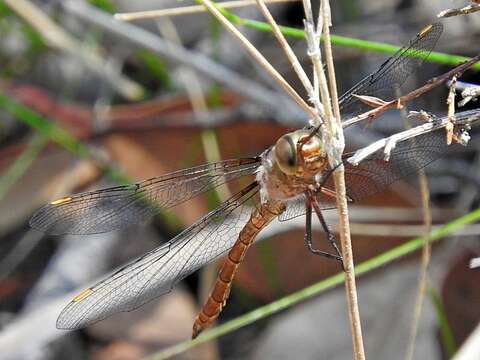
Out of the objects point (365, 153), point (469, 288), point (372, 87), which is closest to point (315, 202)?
point (372, 87)

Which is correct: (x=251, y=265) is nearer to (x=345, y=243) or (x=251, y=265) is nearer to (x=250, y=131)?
(x=250, y=131)

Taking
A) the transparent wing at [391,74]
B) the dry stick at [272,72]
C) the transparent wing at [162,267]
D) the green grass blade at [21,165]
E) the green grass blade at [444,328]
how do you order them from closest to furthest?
1. the dry stick at [272,72]
2. the transparent wing at [391,74]
3. the transparent wing at [162,267]
4. the green grass blade at [444,328]
5. the green grass blade at [21,165]

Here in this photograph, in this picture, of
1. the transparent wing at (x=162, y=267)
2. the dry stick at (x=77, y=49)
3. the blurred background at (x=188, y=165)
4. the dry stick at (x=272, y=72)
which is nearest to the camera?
the dry stick at (x=272, y=72)

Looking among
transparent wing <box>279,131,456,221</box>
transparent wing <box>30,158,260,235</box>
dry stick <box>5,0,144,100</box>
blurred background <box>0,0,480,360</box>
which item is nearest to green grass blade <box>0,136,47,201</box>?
blurred background <box>0,0,480,360</box>

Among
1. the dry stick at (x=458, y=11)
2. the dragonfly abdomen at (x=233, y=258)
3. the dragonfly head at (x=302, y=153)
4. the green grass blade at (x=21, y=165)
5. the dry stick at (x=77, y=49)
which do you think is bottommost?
the dragonfly abdomen at (x=233, y=258)

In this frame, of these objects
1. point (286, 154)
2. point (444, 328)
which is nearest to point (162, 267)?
point (286, 154)

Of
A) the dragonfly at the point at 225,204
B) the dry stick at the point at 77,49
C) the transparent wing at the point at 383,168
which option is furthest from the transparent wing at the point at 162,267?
the dry stick at the point at 77,49

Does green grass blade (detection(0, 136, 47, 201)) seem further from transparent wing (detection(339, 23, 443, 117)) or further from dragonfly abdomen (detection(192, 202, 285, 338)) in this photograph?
transparent wing (detection(339, 23, 443, 117))

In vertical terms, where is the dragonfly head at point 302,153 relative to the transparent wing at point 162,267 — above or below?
above

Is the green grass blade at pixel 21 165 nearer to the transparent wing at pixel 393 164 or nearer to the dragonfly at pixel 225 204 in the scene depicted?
the dragonfly at pixel 225 204
